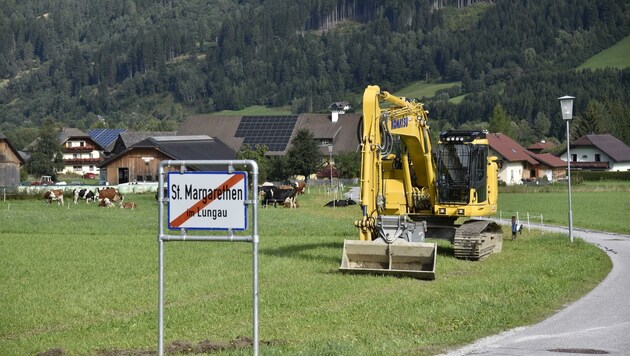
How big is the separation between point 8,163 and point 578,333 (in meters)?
94.8

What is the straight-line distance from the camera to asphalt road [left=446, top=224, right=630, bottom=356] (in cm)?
1681

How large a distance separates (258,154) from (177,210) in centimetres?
10598

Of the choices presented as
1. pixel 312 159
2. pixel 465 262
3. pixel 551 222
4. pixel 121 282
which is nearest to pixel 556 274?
pixel 465 262

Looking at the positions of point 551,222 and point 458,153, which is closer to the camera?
point 458,153

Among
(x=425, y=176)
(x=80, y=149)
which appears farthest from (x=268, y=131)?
(x=425, y=176)

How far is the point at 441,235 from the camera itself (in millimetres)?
33625

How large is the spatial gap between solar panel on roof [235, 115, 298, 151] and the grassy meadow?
96218 millimetres

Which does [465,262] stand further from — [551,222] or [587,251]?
[551,222]

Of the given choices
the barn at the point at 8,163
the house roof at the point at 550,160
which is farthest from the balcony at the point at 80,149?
the house roof at the point at 550,160

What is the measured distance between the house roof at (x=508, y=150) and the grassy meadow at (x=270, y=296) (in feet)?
284

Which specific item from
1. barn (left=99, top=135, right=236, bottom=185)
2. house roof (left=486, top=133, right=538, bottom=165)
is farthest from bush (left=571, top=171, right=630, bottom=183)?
barn (left=99, top=135, right=236, bottom=185)

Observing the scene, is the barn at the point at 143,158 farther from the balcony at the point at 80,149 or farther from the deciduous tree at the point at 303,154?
the balcony at the point at 80,149

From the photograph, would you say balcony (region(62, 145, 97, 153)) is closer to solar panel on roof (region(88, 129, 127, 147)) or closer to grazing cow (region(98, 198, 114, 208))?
solar panel on roof (region(88, 129, 127, 147))

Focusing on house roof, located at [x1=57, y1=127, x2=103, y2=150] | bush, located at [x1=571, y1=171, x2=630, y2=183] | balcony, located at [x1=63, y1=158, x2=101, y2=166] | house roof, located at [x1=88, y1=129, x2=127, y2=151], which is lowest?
bush, located at [x1=571, y1=171, x2=630, y2=183]
